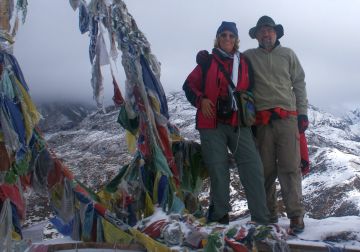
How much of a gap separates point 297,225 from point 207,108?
1.49m

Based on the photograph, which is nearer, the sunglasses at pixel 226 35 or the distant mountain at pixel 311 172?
the sunglasses at pixel 226 35

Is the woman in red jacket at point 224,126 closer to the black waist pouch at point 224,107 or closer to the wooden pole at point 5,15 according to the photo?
the black waist pouch at point 224,107

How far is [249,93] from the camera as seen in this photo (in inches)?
201

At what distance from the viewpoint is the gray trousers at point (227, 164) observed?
16.1ft

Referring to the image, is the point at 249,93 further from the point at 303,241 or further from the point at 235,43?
the point at 303,241

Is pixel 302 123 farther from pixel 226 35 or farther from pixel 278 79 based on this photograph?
pixel 226 35

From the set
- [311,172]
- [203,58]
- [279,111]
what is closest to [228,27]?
[203,58]

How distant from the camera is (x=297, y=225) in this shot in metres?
5.00

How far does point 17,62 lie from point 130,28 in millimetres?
1280

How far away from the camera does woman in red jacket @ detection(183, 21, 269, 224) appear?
494cm

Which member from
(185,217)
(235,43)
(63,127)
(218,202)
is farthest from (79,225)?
(63,127)

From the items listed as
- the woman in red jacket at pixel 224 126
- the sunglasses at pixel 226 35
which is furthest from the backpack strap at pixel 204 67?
the sunglasses at pixel 226 35

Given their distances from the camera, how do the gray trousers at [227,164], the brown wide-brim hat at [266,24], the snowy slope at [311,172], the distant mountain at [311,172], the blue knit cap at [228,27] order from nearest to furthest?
the gray trousers at [227,164] < the blue knit cap at [228,27] < the brown wide-brim hat at [266,24] < the snowy slope at [311,172] < the distant mountain at [311,172]

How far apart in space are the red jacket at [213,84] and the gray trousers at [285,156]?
0.49 m
